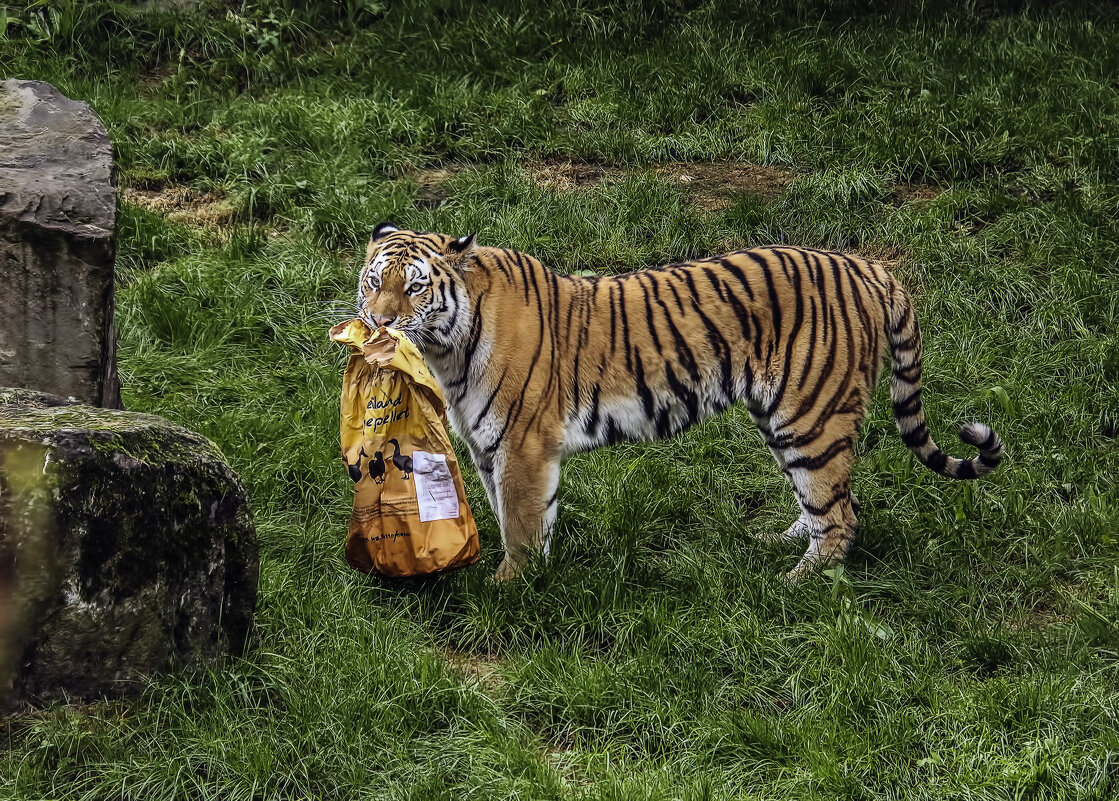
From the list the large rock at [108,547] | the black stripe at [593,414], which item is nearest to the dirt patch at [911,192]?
the black stripe at [593,414]

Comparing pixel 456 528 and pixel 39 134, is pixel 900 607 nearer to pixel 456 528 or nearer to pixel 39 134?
pixel 456 528

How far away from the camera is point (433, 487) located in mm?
4406

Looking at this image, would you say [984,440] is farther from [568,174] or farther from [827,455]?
[568,174]

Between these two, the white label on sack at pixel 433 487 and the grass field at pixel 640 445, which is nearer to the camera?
the grass field at pixel 640 445

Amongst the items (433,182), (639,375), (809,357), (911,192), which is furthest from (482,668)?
(911,192)

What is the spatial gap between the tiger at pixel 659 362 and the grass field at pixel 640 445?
369 millimetres

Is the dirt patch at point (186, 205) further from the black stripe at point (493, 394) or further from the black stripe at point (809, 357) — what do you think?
the black stripe at point (809, 357)

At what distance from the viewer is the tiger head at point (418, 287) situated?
15.1ft

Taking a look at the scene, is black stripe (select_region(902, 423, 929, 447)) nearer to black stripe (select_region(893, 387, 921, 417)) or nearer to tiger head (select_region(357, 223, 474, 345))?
black stripe (select_region(893, 387, 921, 417))

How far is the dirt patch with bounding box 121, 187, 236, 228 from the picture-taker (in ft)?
24.2

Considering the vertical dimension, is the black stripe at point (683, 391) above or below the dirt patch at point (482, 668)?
above

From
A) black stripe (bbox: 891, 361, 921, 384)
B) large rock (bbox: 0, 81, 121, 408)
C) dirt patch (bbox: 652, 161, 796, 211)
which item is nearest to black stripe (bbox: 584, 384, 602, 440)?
black stripe (bbox: 891, 361, 921, 384)

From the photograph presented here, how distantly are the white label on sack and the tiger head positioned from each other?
1.71ft

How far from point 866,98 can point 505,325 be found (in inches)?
186
